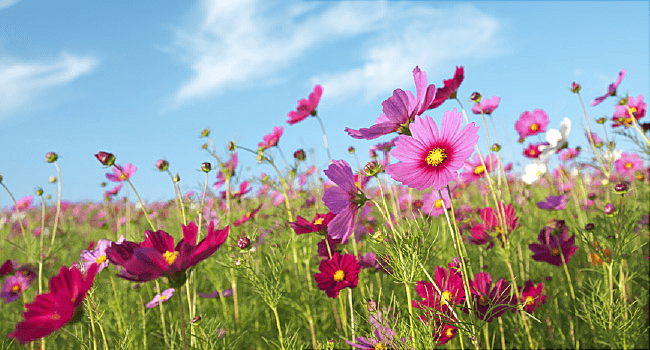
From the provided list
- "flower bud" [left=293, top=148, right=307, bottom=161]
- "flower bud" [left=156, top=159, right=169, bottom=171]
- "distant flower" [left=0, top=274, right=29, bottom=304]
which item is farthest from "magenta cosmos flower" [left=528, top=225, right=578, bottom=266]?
"distant flower" [left=0, top=274, right=29, bottom=304]

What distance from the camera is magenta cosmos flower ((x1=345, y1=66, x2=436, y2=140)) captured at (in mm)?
820

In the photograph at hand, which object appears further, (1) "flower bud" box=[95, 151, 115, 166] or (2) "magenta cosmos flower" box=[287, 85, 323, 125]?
(2) "magenta cosmos flower" box=[287, 85, 323, 125]

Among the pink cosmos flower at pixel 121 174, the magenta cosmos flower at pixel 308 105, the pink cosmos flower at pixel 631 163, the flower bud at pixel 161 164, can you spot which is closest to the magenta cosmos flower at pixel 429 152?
the flower bud at pixel 161 164

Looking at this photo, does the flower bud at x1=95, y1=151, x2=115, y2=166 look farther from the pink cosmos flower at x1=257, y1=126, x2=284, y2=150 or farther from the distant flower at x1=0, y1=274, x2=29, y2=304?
the distant flower at x1=0, y1=274, x2=29, y2=304

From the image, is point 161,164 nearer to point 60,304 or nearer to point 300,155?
point 300,155

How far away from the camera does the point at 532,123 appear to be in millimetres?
2105

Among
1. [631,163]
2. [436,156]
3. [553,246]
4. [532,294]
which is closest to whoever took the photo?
[436,156]

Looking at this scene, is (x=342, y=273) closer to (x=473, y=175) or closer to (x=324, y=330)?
(x=324, y=330)

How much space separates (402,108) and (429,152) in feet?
0.35

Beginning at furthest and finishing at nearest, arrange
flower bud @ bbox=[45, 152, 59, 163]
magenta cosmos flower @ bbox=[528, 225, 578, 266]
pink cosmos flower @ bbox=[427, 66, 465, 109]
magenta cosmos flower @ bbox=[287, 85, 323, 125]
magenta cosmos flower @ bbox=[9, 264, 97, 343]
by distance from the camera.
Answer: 1. magenta cosmos flower @ bbox=[287, 85, 323, 125]
2. flower bud @ bbox=[45, 152, 59, 163]
3. magenta cosmos flower @ bbox=[528, 225, 578, 266]
4. pink cosmos flower @ bbox=[427, 66, 465, 109]
5. magenta cosmos flower @ bbox=[9, 264, 97, 343]

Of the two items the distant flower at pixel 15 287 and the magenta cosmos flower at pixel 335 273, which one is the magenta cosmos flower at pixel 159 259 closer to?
the magenta cosmos flower at pixel 335 273

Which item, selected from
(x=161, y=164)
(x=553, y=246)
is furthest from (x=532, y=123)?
(x=161, y=164)

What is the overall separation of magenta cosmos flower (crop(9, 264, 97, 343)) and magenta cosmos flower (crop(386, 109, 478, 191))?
58 centimetres

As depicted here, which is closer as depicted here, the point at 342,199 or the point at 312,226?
the point at 342,199
